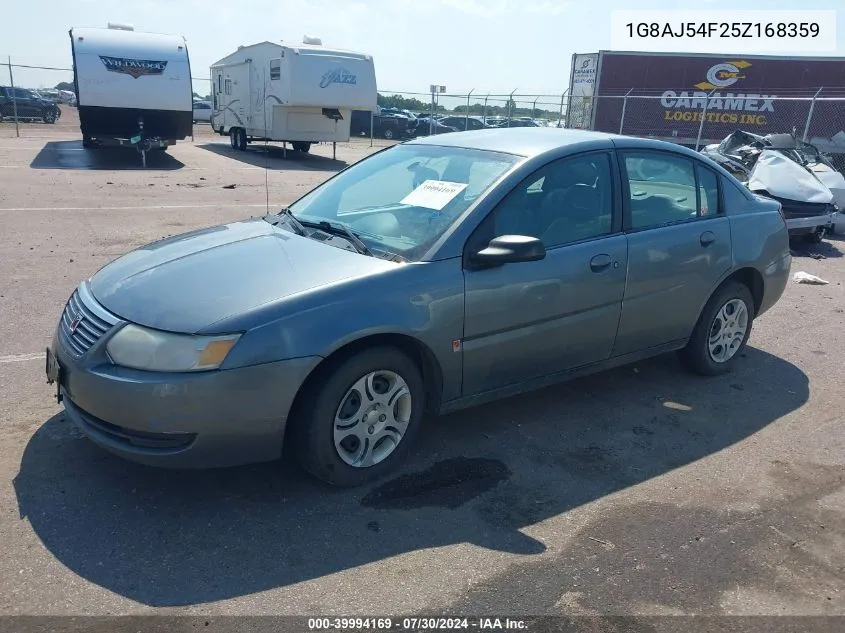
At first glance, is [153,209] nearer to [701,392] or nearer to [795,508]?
[701,392]

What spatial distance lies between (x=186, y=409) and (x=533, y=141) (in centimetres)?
256

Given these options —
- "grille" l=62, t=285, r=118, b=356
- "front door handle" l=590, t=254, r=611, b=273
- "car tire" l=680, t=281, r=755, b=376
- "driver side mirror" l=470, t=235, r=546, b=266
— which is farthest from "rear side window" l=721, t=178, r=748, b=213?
"grille" l=62, t=285, r=118, b=356

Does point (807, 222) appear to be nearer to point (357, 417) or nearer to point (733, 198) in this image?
point (733, 198)

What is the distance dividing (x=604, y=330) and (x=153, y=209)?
9.02 metres

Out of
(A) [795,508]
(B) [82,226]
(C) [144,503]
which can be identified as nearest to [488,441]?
(A) [795,508]

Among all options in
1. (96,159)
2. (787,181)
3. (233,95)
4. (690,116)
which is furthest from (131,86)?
(690,116)

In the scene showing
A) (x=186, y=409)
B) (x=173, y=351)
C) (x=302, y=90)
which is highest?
(x=302, y=90)

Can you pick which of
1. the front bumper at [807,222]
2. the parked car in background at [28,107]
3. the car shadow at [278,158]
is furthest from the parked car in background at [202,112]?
the front bumper at [807,222]

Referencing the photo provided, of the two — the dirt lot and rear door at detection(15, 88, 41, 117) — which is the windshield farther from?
rear door at detection(15, 88, 41, 117)

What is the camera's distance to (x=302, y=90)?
19.5 meters

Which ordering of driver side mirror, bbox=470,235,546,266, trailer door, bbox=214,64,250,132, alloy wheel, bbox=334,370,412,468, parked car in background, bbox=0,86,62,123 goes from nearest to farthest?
alloy wheel, bbox=334,370,412,468, driver side mirror, bbox=470,235,546,266, trailer door, bbox=214,64,250,132, parked car in background, bbox=0,86,62,123

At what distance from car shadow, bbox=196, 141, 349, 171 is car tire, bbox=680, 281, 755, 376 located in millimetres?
15463

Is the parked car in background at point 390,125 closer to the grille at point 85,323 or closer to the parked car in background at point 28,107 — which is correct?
the parked car in background at point 28,107

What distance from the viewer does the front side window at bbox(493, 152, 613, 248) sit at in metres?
3.95
